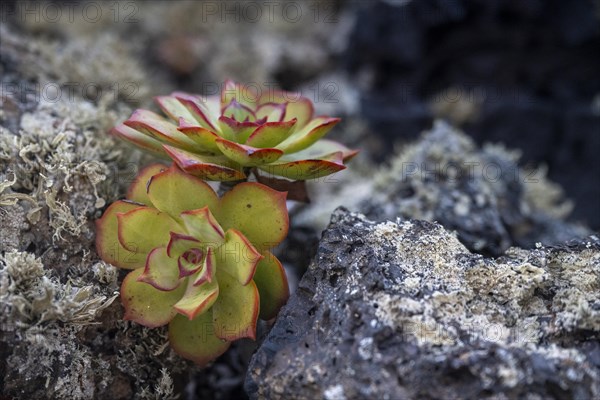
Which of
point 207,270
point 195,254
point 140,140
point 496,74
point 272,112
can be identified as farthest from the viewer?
point 496,74

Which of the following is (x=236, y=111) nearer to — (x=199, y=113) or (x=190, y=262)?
(x=199, y=113)

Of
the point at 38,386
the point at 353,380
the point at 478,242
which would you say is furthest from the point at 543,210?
the point at 38,386

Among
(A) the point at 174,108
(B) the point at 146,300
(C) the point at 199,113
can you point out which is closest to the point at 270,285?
(B) the point at 146,300

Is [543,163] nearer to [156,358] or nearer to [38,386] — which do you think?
[156,358]

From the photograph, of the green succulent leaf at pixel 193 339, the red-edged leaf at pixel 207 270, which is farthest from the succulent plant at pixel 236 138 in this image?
the green succulent leaf at pixel 193 339

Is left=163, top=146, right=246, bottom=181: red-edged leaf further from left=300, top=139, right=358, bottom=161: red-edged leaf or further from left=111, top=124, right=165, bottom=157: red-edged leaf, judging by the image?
left=300, top=139, right=358, bottom=161: red-edged leaf
